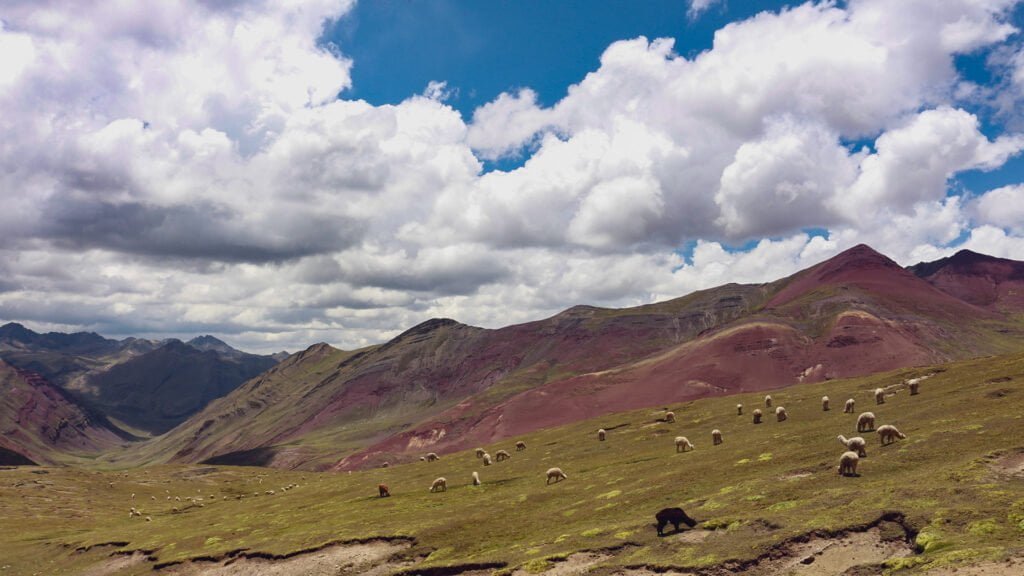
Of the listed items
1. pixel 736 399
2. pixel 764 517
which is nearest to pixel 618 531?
pixel 764 517

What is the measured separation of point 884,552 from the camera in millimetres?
24594

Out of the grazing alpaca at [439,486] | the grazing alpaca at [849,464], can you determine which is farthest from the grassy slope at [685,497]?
the grazing alpaca at [439,486]

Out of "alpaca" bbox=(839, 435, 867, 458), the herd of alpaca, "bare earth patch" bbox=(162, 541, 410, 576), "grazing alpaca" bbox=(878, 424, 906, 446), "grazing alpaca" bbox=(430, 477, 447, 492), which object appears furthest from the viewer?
"grazing alpaca" bbox=(430, 477, 447, 492)

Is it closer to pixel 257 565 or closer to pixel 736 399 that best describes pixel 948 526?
pixel 257 565

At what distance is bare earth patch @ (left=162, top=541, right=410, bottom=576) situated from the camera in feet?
130

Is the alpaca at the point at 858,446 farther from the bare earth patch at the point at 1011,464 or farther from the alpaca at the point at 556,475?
the alpaca at the point at 556,475

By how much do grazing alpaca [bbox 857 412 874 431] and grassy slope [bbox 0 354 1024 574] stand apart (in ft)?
4.74

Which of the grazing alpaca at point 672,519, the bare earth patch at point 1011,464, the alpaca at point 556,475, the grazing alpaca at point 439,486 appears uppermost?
the bare earth patch at point 1011,464

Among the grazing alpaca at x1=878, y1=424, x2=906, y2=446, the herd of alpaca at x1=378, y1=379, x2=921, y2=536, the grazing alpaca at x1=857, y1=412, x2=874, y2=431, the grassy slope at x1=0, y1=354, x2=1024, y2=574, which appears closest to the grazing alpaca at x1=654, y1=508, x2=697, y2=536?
the herd of alpaca at x1=378, y1=379, x2=921, y2=536

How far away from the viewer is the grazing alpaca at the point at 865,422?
4644cm

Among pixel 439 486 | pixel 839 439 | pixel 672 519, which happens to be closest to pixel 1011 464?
pixel 839 439

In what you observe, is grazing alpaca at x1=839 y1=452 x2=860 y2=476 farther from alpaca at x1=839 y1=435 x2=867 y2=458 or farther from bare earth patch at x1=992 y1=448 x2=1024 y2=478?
bare earth patch at x1=992 y1=448 x2=1024 y2=478

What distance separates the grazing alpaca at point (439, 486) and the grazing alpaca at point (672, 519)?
115ft

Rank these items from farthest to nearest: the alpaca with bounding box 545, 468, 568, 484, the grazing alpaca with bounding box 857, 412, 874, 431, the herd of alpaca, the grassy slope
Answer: the alpaca with bounding box 545, 468, 568, 484, the grazing alpaca with bounding box 857, 412, 874, 431, the herd of alpaca, the grassy slope
